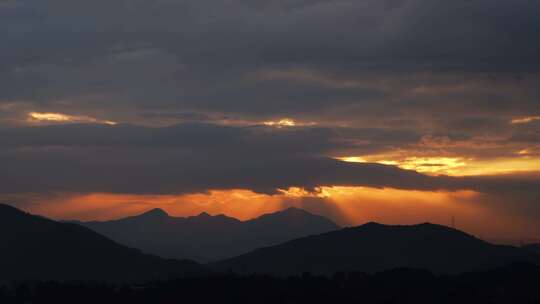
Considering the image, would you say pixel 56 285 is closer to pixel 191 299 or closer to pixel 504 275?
pixel 191 299

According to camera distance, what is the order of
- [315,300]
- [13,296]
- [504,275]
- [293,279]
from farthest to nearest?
[504,275], [293,279], [13,296], [315,300]

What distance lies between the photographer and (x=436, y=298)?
16262cm

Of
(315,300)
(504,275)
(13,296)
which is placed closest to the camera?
(315,300)

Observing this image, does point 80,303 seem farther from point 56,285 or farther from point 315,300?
point 315,300

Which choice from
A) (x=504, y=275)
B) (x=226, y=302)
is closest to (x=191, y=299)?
(x=226, y=302)

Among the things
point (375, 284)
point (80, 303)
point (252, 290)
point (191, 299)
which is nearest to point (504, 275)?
point (375, 284)

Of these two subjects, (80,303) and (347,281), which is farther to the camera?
(347,281)

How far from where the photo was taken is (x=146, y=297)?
160 metres

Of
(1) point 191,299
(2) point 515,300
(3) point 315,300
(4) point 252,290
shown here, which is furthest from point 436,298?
(1) point 191,299

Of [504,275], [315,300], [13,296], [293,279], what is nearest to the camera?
[315,300]

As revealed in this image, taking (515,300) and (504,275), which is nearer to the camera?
(515,300)

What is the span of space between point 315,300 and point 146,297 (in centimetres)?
3440

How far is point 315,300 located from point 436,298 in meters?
26.2

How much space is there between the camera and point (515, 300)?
527ft
